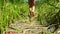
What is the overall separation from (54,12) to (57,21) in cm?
28

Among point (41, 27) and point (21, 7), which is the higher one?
point (21, 7)

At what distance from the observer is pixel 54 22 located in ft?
7.68

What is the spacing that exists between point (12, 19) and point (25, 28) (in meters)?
0.22

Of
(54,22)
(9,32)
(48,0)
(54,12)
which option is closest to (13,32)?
(9,32)

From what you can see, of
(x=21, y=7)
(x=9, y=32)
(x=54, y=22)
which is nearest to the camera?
(x=9, y=32)

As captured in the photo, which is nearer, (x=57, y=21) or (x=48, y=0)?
(x=57, y=21)

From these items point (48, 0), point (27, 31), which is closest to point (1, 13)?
point (27, 31)

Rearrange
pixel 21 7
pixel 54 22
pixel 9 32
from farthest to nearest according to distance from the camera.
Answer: pixel 21 7 < pixel 54 22 < pixel 9 32

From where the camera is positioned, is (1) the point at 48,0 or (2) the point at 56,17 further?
(1) the point at 48,0

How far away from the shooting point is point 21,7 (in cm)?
276

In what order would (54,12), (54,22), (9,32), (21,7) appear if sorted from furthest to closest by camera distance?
(21,7) < (54,12) < (54,22) < (9,32)

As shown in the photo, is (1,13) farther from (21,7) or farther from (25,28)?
(21,7)

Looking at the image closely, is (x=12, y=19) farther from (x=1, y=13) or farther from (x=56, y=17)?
(x=56, y=17)

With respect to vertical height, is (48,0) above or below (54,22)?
above
